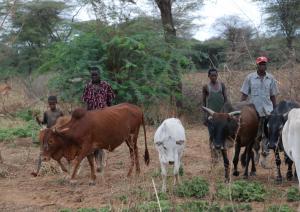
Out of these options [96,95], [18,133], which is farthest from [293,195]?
[18,133]

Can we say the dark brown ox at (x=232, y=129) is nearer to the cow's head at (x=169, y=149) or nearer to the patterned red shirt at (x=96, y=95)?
the cow's head at (x=169, y=149)

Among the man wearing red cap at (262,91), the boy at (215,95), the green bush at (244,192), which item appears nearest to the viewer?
the green bush at (244,192)

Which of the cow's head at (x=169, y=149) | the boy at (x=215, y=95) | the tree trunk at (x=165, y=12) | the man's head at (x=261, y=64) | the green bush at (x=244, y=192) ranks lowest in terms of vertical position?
the green bush at (x=244, y=192)

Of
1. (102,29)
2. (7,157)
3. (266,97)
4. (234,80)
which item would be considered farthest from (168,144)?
(234,80)

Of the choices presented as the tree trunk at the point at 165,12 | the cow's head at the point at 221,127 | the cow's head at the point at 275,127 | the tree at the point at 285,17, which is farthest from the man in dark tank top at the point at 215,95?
the tree at the point at 285,17

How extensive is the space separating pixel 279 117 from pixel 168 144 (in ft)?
5.15

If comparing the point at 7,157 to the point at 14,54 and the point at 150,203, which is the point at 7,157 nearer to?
the point at 150,203

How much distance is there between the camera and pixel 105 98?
905cm

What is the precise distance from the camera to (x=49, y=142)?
8.04 meters

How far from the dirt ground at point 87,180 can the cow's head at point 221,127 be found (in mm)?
464

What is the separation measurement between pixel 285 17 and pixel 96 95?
14265mm

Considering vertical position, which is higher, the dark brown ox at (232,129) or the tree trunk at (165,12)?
the tree trunk at (165,12)

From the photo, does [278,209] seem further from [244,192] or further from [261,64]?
[261,64]

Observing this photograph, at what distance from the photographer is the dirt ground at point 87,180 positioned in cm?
691
